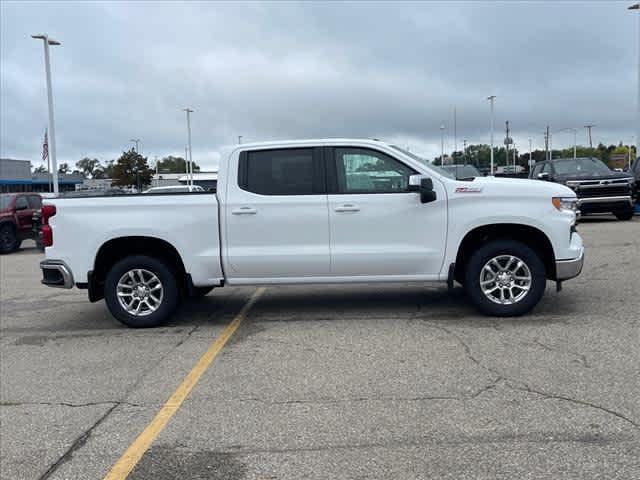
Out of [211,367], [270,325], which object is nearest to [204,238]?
[270,325]

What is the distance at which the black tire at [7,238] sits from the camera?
1791 cm

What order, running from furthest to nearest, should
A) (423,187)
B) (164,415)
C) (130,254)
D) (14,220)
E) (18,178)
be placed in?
(18,178) < (14,220) < (130,254) < (423,187) < (164,415)

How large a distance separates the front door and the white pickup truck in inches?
0.4

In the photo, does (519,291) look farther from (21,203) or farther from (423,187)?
(21,203)

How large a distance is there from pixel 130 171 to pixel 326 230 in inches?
2989

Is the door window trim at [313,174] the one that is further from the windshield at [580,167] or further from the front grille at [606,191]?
the windshield at [580,167]

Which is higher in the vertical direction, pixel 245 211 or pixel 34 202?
pixel 34 202

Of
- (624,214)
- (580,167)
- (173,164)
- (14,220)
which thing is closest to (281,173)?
(14,220)

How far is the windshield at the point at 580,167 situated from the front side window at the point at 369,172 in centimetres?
1335

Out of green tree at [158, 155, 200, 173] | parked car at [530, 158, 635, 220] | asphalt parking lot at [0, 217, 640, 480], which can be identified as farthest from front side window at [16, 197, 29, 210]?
green tree at [158, 155, 200, 173]

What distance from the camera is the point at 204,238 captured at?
7035 mm

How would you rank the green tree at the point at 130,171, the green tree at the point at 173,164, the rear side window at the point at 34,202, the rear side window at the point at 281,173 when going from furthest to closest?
the green tree at the point at 173,164, the green tree at the point at 130,171, the rear side window at the point at 34,202, the rear side window at the point at 281,173

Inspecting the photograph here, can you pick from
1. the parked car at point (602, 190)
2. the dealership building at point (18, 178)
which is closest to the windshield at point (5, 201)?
the parked car at point (602, 190)

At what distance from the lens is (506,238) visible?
23.1 feet
